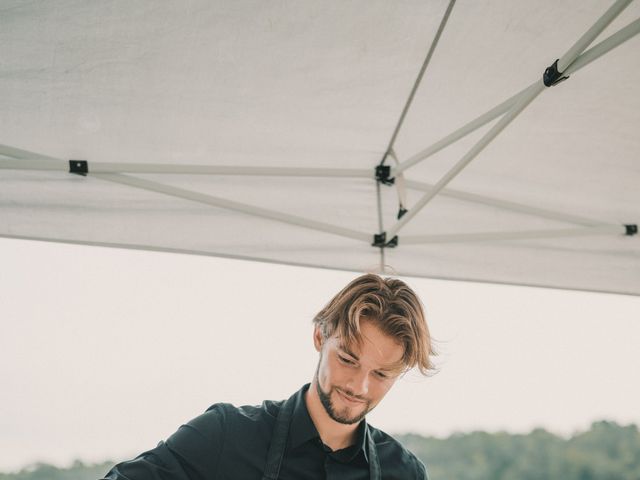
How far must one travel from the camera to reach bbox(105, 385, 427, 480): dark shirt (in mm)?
1450

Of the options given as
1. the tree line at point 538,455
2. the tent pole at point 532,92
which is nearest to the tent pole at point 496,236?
the tent pole at point 532,92

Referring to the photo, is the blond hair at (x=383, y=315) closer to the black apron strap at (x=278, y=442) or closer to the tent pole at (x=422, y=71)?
the black apron strap at (x=278, y=442)

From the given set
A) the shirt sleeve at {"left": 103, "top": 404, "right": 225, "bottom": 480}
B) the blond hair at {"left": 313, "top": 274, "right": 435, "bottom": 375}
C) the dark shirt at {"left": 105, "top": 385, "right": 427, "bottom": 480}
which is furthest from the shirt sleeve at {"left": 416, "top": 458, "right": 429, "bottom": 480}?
the shirt sleeve at {"left": 103, "top": 404, "right": 225, "bottom": 480}

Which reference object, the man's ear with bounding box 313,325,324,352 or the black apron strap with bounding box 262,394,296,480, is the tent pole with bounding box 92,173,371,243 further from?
the black apron strap with bounding box 262,394,296,480

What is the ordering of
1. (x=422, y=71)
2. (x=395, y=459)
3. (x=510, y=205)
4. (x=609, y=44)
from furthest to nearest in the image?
(x=510, y=205) → (x=422, y=71) → (x=395, y=459) → (x=609, y=44)

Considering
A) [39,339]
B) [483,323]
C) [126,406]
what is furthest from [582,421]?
[39,339]

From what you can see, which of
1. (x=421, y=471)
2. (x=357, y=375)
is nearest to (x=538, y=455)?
(x=421, y=471)

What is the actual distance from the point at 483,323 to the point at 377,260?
11792 mm

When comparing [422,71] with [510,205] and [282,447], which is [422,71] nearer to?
[510,205]

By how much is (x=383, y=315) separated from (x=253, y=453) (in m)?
0.48

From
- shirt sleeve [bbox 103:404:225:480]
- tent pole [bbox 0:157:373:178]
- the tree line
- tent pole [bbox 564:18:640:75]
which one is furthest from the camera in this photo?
the tree line

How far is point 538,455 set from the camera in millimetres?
12836

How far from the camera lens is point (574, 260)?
8.30ft

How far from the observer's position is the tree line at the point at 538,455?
1097 centimetres
